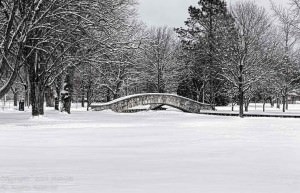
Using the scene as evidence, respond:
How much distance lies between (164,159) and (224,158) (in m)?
1.39

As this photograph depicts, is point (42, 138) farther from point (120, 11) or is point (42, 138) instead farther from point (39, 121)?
point (120, 11)

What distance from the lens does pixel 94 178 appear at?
24.7ft

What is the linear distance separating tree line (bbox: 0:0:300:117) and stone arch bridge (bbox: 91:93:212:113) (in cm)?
313

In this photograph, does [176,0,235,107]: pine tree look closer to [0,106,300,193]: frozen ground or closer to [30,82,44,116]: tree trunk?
[30,82,44,116]: tree trunk

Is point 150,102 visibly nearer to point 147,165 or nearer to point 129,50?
point 129,50

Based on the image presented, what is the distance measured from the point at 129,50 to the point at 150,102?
16.8m

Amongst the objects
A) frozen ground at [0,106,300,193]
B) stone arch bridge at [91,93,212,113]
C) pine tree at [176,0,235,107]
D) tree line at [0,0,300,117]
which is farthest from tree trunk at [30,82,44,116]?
pine tree at [176,0,235,107]

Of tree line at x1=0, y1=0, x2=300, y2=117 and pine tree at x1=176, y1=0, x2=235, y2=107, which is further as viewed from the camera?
pine tree at x1=176, y1=0, x2=235, y2=107

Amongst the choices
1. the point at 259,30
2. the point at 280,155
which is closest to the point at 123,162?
the point at 280,155

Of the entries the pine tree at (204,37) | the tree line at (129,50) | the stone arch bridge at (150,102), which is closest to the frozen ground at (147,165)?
the tree line at (129,50)

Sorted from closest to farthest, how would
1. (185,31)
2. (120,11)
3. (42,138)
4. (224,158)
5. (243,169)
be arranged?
(243,169), (224,158), (42,138), (120,11), (185,31)

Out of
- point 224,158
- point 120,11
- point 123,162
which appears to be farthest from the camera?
point 120,11

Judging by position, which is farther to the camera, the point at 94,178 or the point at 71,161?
the point at 71,161

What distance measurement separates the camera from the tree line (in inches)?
895
